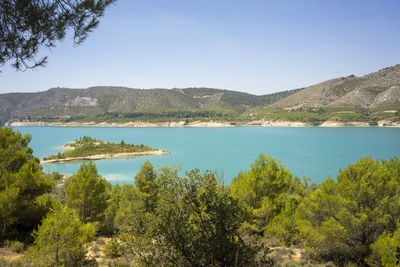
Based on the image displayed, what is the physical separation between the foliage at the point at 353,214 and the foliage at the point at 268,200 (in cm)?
176

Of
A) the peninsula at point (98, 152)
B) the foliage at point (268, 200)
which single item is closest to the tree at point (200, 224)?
the foliage at point (268, 200)

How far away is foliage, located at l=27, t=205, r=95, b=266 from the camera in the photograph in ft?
24.0

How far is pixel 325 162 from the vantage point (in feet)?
201

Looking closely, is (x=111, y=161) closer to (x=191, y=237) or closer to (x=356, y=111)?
(x=191, y=237)

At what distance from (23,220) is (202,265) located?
30.3ft

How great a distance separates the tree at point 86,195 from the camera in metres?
14.8

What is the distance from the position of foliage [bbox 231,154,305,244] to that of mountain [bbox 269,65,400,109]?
15485cm

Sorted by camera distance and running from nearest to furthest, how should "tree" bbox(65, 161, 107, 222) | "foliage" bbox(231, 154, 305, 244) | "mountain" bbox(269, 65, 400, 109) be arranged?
"foliage" bbox(231, 154, 305, 244)
"tree" bbox(65, 161, 107, 222)
"mountain" bbox(269, 65, 400, 109)

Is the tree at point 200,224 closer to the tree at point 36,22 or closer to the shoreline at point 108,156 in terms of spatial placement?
the tree at point 36,22

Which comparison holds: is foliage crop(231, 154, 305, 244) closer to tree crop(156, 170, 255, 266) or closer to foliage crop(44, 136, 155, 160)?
tree crop(156, 170, 255, 266)

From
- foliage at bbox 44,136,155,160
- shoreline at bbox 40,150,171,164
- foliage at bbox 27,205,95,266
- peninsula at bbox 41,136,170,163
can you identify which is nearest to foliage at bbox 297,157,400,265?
foliage at bbox 27,205,95,266

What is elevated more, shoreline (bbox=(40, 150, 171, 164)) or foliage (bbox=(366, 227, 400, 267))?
foliage (bbox=(366, 227, 400, 267))

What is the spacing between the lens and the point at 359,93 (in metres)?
160

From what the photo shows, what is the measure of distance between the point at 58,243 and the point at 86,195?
7783mm
